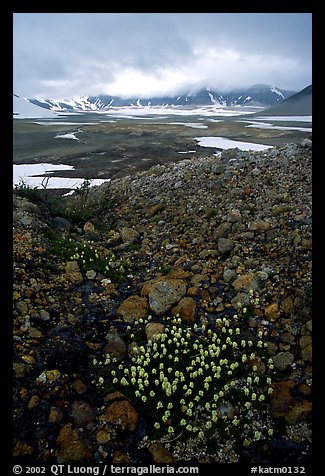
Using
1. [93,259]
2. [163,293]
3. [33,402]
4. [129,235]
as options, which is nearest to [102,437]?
[33,402]

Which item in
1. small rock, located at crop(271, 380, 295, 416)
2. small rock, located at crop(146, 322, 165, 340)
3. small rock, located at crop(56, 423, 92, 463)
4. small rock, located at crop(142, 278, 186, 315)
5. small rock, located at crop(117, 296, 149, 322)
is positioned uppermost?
small rock, located at crop(142, 278, 186, 315)

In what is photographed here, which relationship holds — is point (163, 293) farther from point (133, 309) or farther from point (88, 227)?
point (88, 227)

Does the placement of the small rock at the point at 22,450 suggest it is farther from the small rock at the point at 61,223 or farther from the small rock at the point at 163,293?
the small rock at the point at 61,223

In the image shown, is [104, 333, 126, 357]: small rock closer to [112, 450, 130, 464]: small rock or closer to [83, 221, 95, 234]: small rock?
[112, 450, 130, 464]: small rock

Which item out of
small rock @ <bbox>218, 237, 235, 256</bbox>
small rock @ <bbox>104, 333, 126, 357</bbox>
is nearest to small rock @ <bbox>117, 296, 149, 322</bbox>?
A: small rock @ <bbox>104, 333, 126, 357</bbox>

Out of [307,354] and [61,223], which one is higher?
[61,223]

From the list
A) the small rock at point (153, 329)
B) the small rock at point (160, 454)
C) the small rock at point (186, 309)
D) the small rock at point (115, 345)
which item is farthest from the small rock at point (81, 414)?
the small rock at point (186, 309)
